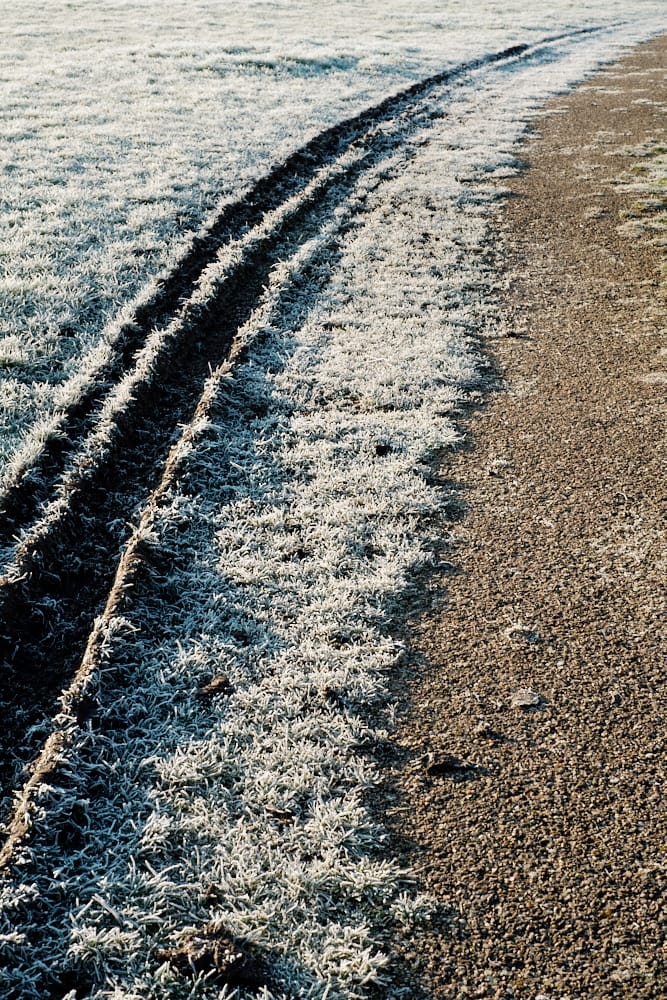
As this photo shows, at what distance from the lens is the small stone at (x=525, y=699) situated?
3.97 metres

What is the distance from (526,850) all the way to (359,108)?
57.4ft

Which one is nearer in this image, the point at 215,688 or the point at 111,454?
the point at 215,688

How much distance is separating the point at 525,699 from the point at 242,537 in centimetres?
202

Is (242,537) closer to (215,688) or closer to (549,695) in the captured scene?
(215,688)

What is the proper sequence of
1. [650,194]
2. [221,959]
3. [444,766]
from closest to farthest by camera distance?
[221,959]
[444,766]
[650,194]

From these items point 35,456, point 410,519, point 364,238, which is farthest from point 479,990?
point 364,238

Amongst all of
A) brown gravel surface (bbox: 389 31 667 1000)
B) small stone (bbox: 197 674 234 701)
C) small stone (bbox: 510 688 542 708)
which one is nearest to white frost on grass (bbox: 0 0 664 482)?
small stone (bbox: 197 674 234 701)

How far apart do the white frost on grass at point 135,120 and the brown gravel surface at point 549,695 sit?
129 inches

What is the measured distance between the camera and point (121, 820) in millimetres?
3416

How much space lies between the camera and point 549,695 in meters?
4.01

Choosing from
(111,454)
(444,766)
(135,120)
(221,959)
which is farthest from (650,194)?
(221,959)

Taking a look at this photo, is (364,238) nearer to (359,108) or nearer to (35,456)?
(35,456)

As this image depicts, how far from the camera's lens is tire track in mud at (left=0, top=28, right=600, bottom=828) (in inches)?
164

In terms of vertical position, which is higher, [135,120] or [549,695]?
[135,120]
